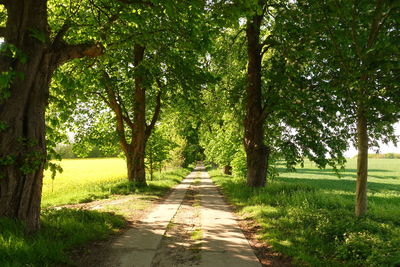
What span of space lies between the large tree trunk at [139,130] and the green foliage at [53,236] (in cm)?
896

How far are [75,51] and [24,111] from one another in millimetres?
1808

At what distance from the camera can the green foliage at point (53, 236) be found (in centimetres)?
438

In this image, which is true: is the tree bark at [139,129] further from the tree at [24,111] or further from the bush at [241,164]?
the tree at [24,111]

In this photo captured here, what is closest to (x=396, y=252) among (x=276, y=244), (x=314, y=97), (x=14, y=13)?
(x=276, y=244)

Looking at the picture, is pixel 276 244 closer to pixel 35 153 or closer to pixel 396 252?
pixel 396 252

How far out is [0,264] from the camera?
3971 mm

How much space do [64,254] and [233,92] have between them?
11.8m

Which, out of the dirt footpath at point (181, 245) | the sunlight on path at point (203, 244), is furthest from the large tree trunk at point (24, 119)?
the sunlight on path at point (203, 244)

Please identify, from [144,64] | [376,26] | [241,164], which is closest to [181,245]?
[144,64]

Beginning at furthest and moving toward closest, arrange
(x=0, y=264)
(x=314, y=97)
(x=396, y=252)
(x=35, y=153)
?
(x=314, y=97) < (x=35, y=153) < (x=396, y=252) < (x=0, y=264)

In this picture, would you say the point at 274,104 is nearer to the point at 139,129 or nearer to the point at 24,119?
the point at 139,129

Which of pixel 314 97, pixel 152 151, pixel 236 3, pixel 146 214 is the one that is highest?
pixel 236 3

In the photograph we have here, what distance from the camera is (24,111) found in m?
5.47

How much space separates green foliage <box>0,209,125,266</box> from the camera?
438cm
